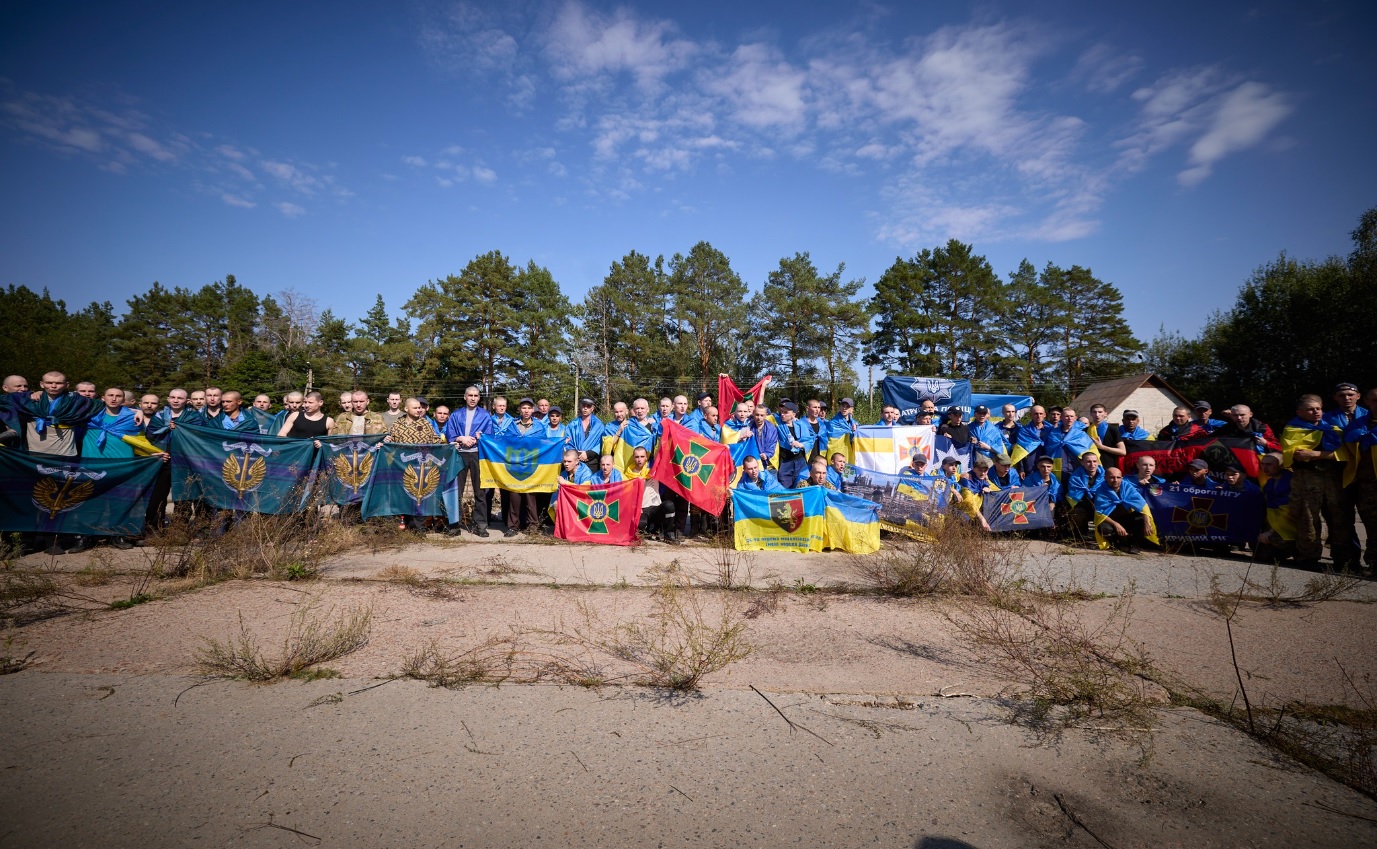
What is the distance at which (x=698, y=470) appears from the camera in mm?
8523

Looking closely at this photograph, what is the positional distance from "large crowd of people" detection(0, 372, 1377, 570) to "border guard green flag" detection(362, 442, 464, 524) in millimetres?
266

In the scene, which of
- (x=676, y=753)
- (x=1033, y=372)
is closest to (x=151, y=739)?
(x=676, y=753)

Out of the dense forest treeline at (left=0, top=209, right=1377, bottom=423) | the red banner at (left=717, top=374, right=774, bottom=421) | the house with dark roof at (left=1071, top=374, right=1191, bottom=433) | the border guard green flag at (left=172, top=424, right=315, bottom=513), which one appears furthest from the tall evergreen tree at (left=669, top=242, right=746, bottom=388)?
the border guard green flag at (left=172, top=424, right=315, bottom=513)

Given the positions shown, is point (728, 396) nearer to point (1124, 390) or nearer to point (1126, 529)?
point (1126, 529)

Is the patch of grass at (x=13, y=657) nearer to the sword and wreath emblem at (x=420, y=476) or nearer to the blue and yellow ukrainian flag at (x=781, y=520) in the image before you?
the sword and wreath emblem at (x=420, y=476)

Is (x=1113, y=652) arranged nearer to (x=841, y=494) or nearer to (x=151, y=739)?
(x=841, y=494)

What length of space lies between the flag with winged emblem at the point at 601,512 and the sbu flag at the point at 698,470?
544 millimetres

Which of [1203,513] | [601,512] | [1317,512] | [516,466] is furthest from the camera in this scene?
[516,466]

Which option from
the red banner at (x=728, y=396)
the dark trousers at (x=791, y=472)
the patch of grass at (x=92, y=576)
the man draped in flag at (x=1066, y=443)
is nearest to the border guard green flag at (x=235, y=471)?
the patch of grass at (x=92, y=576)

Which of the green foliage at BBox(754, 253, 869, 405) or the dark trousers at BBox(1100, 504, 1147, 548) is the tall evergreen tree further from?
the dark trousers at BBox(1100, 504, 1147, 548)

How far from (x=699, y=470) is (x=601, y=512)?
63.2 inches

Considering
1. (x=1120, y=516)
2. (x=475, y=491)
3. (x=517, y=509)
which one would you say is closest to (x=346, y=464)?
(x=475, y=491)

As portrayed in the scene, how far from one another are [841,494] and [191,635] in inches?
276

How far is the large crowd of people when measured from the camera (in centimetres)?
675
